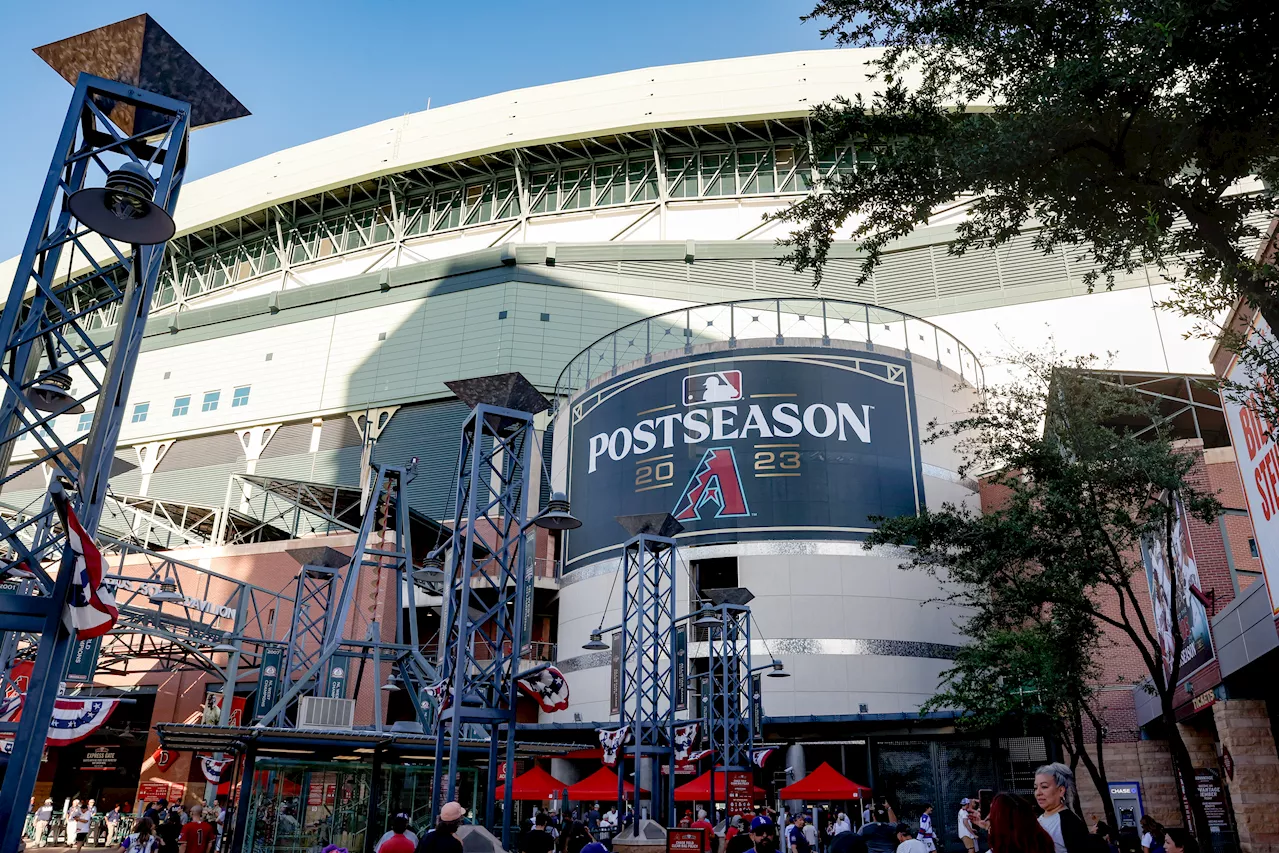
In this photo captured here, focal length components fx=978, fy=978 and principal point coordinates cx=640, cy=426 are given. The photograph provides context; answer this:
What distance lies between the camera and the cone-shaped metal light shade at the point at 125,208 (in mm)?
9273

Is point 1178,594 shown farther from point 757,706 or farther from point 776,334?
point 776,334

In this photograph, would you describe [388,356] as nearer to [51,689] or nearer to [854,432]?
[854,432]

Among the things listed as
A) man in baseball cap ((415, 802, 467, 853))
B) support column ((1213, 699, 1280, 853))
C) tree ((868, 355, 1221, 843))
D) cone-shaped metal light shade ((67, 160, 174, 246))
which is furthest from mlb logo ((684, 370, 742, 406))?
cone-shaped metal light shade ((67, 160, 174, 246))

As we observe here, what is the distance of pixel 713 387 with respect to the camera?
42.5 meters

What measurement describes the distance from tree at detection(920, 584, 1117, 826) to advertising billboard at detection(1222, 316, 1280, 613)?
986 centimetres

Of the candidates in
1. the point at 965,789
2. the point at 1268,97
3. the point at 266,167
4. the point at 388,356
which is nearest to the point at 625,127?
the point at 388,356

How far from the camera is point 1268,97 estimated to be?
10.1 meters

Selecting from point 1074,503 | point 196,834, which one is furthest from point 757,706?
point 196,834

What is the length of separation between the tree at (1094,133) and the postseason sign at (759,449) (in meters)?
26.9

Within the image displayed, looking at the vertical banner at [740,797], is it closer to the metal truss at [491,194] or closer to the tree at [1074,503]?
the tree at [1074,503]

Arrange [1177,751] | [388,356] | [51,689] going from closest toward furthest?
1. [51,689]
2. [1177,751]
3. [388,356]

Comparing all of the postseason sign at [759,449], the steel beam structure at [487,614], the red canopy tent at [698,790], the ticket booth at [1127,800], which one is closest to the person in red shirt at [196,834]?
the steel beam structure at [487,614]

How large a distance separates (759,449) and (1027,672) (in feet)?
48.3

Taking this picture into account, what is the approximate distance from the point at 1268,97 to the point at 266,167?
73718mm
